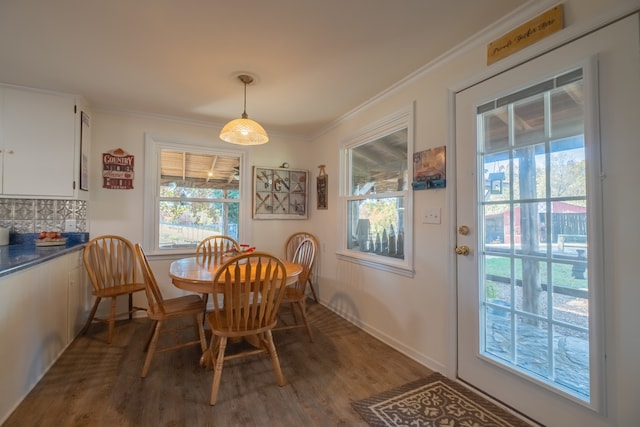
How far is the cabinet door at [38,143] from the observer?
2436 mm

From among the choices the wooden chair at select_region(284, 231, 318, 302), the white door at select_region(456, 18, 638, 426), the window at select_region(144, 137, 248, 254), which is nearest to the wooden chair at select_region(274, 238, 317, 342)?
the wooden chair at select_region(284, 231, 318, 302)

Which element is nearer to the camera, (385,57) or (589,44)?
(589,44)

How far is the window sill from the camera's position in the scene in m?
2.33

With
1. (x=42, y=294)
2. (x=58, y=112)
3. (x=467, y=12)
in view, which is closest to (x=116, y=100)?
(x=58, y=112)

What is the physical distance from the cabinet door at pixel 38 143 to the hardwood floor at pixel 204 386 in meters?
1.42

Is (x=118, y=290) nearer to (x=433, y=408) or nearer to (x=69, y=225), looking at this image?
(x=69, y=225)

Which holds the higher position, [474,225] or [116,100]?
[116,100]

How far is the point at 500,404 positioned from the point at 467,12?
2.27 meters

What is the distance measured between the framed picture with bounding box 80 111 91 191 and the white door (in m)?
3.32

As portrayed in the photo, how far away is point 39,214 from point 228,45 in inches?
99.5

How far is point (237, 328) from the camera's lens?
1.78 meters

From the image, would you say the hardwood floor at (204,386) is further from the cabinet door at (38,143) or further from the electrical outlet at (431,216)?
the cabinet door at (38,143)

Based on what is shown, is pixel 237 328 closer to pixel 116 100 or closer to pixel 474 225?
pixel 474 225

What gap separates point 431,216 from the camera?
2.12 meters
